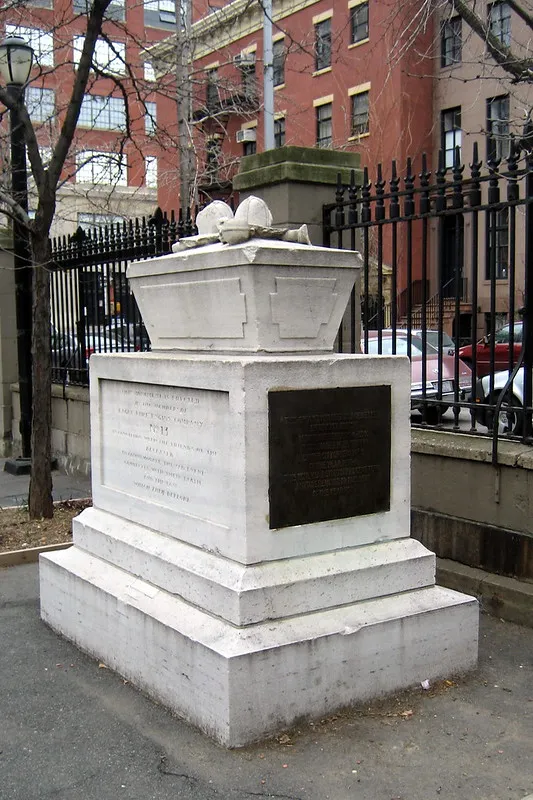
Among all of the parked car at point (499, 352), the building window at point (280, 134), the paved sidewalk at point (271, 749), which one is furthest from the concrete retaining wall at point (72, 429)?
the building window at point (280, 134)

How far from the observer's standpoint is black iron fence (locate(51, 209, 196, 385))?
952 cm

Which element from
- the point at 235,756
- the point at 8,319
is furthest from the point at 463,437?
the point at 8,319

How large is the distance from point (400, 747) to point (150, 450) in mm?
2114

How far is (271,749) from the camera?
3.68 metres

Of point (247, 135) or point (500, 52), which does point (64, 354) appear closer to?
point (500, 52)

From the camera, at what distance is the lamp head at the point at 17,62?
29.0 ft

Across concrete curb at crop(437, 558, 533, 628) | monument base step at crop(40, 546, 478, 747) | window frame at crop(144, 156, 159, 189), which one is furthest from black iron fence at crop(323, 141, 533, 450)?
window frame at crop(144, 156, 159, 189)

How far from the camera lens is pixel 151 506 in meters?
4.69

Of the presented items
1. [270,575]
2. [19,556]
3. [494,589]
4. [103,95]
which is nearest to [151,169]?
[103,95]

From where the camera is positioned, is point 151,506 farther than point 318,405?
Yes

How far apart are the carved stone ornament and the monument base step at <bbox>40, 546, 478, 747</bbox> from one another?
195cm

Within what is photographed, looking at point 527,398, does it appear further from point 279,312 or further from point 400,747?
point 400,747

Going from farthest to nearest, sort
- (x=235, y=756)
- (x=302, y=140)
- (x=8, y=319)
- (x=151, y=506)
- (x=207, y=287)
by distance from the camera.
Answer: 1. (x=302, y=140)
2. (x=8, y=319)
3. (x=151, y=506)
4. (x=207, y=287)
5. (x=235, y=756)

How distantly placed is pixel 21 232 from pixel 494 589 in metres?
8.11
